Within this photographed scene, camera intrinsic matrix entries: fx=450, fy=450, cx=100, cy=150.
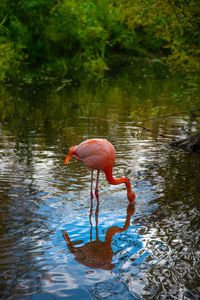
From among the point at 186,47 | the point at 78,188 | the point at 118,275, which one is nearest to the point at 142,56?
the point at 186,47

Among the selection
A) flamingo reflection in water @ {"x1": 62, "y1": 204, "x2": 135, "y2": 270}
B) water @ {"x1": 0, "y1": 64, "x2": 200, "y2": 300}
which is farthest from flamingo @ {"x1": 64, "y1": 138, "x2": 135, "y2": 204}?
flamingo reflection in water @ {"x1": 62, "y1": 204, "x2": 135, "y2": 270}

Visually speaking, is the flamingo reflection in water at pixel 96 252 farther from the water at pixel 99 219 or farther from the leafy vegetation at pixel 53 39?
the leafy vegetation at pixel 53 39

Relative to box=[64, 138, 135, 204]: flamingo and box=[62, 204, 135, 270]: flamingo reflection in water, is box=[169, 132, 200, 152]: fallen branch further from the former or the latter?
box=[62, 204, 135, 270]: flamingo reflection in water

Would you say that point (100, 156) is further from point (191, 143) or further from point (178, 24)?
point (178, 24)

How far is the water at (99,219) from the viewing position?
3.74 metres

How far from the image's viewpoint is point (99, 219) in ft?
16.8

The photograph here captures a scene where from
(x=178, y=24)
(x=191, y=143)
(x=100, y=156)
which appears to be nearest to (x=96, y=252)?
(x=100, y=156)

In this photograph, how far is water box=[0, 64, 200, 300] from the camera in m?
3.74

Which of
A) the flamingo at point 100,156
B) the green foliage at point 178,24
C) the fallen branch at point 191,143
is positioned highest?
the green foliage at point 178,24

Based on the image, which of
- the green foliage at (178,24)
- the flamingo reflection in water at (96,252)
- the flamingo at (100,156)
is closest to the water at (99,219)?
the flamingo reflection in water at (96,252)

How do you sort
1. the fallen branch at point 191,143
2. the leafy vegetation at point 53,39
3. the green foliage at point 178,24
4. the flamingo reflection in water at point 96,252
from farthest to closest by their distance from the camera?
the leafy vegetation at point 53,39 < the fallen branch at point 191,143 < the green foliage at point 178,24 < the flamingo reflection in water at point 96,252

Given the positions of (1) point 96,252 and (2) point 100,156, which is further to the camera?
(2) point 100,156

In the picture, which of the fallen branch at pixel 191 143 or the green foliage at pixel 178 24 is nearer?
the green foliage at pixel 178 24

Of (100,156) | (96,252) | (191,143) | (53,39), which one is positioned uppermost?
(53,39)
